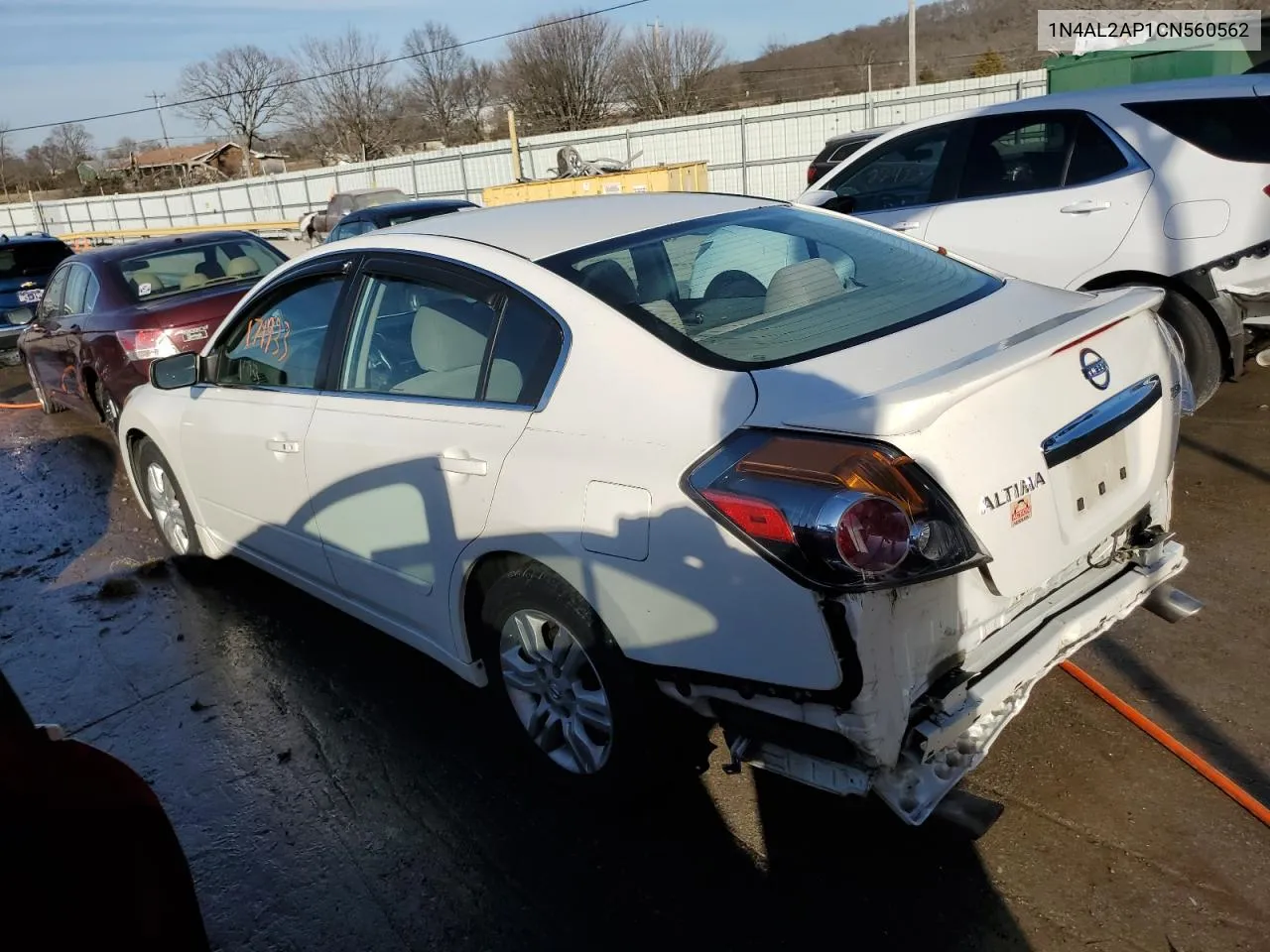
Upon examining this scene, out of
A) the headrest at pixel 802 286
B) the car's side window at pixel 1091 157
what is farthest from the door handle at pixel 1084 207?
the headrest at pixel 802 286

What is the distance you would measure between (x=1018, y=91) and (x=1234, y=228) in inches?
767

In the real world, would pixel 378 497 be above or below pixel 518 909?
above

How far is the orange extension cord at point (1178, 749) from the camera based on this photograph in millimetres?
2688

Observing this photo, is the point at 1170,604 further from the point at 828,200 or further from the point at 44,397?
the point at 44,397

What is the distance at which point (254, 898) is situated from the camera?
283 centimetres

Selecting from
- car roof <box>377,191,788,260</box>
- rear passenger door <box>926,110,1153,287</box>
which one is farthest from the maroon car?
rear passenger door <box>926,110,1153,287</box>

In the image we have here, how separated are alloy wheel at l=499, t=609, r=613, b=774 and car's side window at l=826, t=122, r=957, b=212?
4492 mm

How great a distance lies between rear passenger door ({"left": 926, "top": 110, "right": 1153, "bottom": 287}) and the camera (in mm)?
5355

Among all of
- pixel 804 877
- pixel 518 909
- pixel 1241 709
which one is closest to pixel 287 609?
pixel 518 909

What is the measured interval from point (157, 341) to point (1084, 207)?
6.35 meters

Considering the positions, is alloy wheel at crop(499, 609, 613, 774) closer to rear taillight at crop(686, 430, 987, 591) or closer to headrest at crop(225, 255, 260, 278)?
rear taillight at crop(686, 430, 987, 591)

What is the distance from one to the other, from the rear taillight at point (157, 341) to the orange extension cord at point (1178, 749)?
6431 millimetres

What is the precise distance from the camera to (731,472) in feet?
7.34

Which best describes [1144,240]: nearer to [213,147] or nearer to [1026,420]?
[1026,420]
